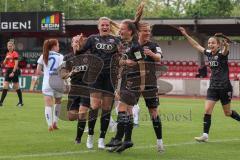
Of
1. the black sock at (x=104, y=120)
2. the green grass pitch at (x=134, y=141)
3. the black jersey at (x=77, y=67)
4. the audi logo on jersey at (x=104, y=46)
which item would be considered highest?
the audi logo on jersey at (x=104, y=46)

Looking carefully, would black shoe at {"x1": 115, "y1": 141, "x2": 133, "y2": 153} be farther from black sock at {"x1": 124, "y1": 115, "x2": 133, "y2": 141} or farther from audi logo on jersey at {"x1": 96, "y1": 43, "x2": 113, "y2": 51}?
audi logo on jersey at {"x1": 96, "y1": 43, "x2": 113, "y2": 51}

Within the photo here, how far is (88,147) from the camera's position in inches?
431

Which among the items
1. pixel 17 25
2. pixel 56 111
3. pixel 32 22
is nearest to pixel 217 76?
pixel 56 111

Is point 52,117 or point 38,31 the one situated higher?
point 38,31

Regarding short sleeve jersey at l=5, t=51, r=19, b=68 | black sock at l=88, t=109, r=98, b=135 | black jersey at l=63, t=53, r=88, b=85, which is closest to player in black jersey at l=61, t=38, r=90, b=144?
black jersey at l=63, t=53, r=88, b=85

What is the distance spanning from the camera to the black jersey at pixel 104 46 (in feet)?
35.6

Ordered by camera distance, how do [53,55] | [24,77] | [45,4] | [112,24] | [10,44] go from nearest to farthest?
[112,24], [53,55], [10,44], [24,77], [45,4]

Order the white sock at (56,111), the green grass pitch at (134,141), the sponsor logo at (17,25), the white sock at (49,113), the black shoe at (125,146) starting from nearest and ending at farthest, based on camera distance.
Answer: the green grass pitch at (134,141)
the black shoe at (125,146)
the white sock at (49,113)
the white sock at (56,111)
the sponsor logo at (17,25)

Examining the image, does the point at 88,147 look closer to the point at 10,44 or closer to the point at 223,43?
the point at 223,43

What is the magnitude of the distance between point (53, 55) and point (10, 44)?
7.29m

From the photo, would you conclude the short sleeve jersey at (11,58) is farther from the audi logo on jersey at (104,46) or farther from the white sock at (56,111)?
the audi logo on jersey at (104,46)

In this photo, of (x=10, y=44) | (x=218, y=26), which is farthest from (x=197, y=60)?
(x=10, y=44)

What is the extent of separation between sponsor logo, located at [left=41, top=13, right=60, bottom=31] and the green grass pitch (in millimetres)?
19646

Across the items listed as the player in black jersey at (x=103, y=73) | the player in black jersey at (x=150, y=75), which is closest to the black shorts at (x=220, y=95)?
the player in black jersey at (x=150, y=75)
